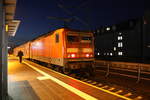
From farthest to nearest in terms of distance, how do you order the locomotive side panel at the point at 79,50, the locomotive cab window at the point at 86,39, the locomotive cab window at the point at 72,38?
the locomotive cab window at the point at 86,39
the locomotive cab window at the point at 72,38
the locomotive side panel at the point at 79,50

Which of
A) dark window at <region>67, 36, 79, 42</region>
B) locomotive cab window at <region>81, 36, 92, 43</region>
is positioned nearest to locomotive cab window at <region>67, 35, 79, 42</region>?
dark window at <region>67, 36, 79, 42</region>

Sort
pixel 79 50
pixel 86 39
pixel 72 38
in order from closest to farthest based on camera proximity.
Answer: pixel 72 38 < pixel 79 50 < pixel 86 39

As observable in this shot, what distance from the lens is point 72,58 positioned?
10.9 meters

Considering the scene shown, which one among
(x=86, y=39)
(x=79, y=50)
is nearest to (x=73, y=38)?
(x=79, y=50)

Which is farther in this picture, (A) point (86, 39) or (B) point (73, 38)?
(A) point (86, 39)

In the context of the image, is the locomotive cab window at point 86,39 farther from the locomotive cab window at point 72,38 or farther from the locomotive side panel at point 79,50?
the locomotive cab window at point 72,38

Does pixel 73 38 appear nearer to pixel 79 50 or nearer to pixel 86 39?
pixel 79 50

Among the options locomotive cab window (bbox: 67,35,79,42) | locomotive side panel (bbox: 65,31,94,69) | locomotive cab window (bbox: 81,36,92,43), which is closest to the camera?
locomotive side panel (bbox: 65,31,94,69)

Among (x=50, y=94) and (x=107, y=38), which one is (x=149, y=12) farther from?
(x=50, y=94)

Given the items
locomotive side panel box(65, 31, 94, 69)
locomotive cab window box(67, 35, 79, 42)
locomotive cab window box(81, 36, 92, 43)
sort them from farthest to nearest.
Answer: locomotive cab window box(81, 36, 92, 43) → locomotive cab window box(67, 35, 79, 42) → locomotive side panel box(65, 31, 94, 69)

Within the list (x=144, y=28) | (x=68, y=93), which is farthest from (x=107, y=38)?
(x=68, y=93)

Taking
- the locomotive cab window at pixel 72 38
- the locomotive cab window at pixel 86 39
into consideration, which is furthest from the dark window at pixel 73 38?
the locomotive cab window at pixel 86 39

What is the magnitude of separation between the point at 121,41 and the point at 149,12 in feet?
36.7

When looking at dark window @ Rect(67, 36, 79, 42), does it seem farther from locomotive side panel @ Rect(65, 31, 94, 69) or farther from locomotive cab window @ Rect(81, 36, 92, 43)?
locomotive cab window @ Rect(81, 36, 92, 43)
